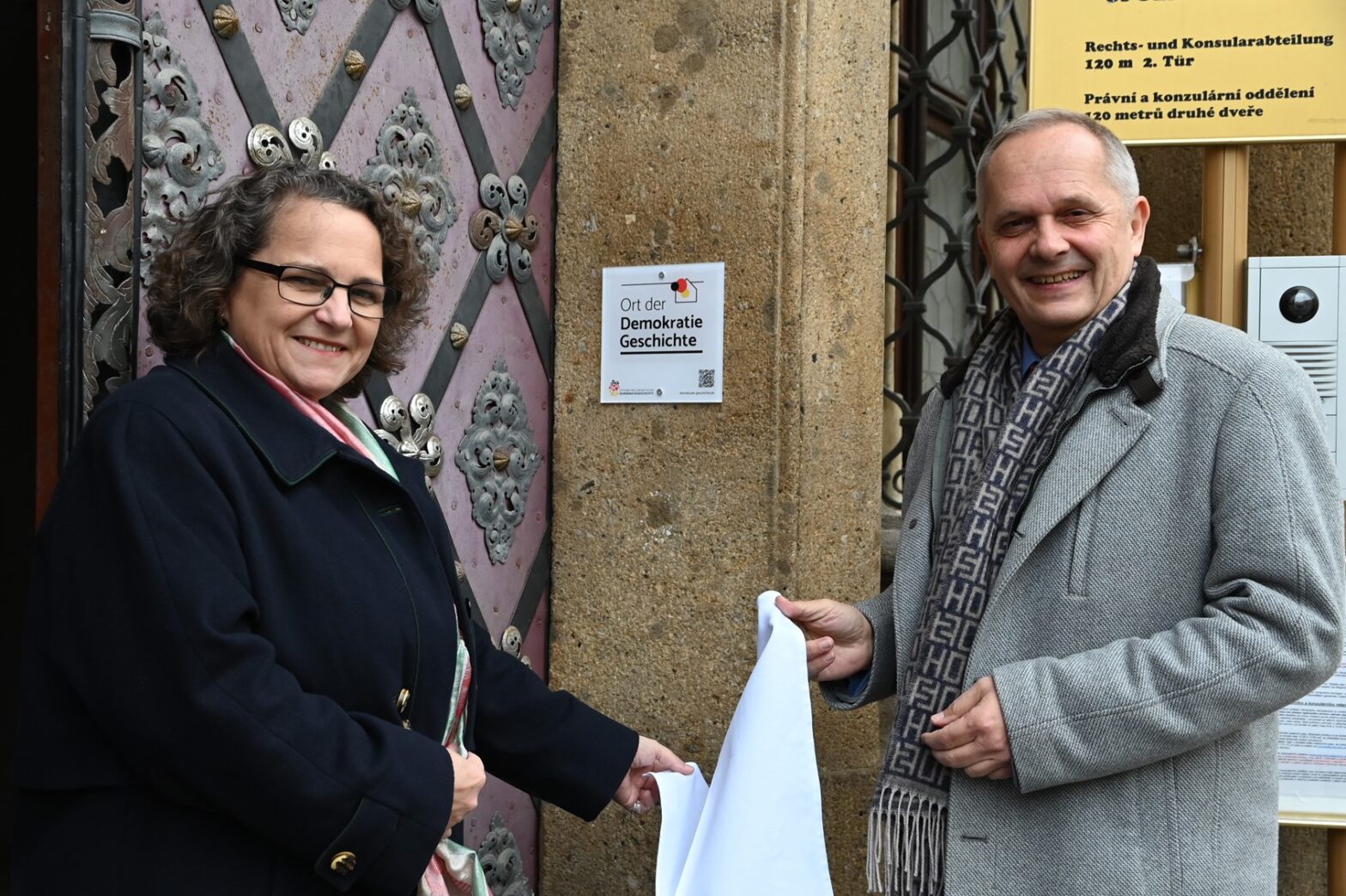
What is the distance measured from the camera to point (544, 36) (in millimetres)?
3266

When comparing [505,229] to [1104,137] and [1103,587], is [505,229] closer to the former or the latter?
[1104,137]

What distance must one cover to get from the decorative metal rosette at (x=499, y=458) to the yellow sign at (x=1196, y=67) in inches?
54.8

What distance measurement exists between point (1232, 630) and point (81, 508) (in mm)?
1510

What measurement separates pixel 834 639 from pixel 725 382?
81cm

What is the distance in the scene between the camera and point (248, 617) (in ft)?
5.62

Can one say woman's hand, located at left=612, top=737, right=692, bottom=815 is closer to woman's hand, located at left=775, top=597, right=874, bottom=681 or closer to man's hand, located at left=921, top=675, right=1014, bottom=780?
woman's hand, located at left=775, top=597, right=874, bottom=681

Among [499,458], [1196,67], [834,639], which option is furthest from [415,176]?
[1196,67]

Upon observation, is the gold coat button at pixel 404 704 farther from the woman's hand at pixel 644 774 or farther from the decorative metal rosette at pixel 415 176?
the decorative metal rosette at pixel 415 176

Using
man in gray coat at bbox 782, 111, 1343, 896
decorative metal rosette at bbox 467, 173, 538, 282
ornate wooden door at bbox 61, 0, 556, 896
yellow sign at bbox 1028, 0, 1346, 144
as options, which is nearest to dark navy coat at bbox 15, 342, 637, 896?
ornate wooden door at bbox 61, 0, 556, 896

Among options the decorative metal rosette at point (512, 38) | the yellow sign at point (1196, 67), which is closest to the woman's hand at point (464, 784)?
the decorative metal rosette at point (512, 38)

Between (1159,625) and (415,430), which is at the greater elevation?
(415,430)

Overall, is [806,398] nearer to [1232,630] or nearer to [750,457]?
[750,457]

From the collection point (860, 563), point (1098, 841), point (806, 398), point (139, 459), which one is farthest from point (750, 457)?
point (139, 459)

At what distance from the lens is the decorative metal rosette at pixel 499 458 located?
3.06m
